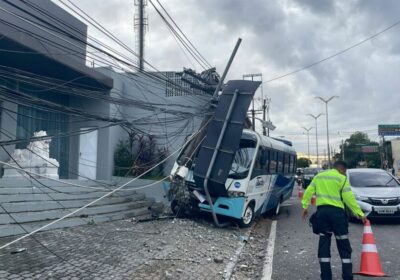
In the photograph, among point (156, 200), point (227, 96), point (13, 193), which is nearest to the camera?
point (13, 193)

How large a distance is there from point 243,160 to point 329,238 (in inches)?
197

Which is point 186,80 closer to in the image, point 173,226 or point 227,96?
point 227,96

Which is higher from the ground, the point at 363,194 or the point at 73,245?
the point at 363,194

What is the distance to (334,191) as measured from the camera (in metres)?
5.85

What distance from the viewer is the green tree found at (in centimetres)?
6819

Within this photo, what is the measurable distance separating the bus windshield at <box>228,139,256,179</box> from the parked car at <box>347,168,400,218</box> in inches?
127

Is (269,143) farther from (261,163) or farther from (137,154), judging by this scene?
(137,154)

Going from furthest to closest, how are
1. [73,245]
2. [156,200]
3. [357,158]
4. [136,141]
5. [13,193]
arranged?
[357,158], [136,141], [156,200], [13,193], [73,245]

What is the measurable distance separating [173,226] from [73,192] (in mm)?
3329

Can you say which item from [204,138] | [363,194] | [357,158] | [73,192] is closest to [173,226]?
[204,138]

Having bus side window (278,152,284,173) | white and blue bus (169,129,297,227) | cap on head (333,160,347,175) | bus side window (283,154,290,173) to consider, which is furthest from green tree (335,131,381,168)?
cap on head (333,160,347,175)

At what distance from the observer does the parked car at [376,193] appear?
409 inches

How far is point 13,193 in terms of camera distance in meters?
9.23

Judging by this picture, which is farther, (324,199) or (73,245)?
(73,245)
